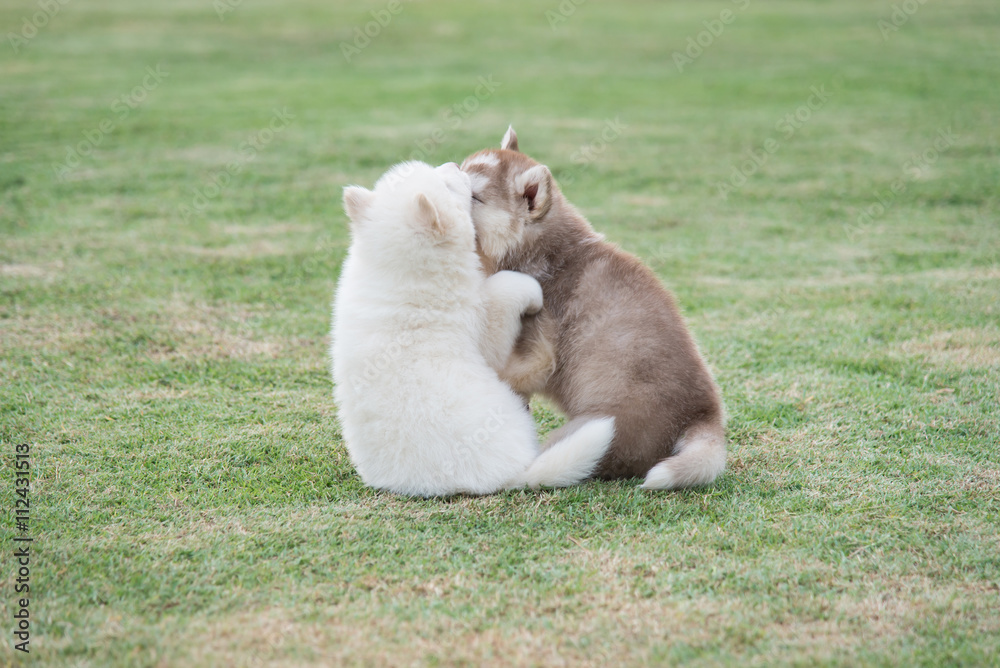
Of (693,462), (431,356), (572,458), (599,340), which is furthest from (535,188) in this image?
(693,462)

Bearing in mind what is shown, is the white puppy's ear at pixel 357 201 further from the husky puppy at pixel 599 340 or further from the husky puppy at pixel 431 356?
the husky puppy at pixel 599 340

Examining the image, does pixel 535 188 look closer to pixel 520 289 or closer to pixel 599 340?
pixel 520 289

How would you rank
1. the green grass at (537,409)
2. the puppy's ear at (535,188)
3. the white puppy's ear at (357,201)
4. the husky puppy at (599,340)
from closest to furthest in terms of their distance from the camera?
1. the green grass at (537,409)
2. the husky puppy at (599,340)
3. the white puppy's ear at (357,201)
4. the puppy's ear at (535,188)

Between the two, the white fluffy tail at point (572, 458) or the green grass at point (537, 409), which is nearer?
the green grass at point (537, 409)

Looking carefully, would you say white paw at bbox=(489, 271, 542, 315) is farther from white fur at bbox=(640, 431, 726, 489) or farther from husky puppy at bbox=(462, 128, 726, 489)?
white fur at bbox=(640, 431, 726, 489)

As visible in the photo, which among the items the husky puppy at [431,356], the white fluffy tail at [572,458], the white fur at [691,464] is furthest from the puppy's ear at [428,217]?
the white fur at [691,464]

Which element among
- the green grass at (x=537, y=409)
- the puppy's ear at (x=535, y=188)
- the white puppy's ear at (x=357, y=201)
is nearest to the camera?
the green grass at (x=537, y=409)

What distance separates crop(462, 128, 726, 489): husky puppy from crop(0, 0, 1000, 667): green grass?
0.20m

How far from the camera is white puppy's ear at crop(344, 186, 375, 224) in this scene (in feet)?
11.2

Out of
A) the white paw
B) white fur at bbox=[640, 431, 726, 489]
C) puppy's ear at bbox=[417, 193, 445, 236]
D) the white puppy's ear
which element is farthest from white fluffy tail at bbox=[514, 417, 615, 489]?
the white puppy's ear

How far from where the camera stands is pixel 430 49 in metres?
17.0

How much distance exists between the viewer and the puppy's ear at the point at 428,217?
10.7 feet

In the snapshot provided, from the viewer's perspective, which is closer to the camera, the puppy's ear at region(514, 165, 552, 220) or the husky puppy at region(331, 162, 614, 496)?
the husky puppy at region(331, 162, 614, 496)

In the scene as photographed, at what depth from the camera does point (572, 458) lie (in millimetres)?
3121
